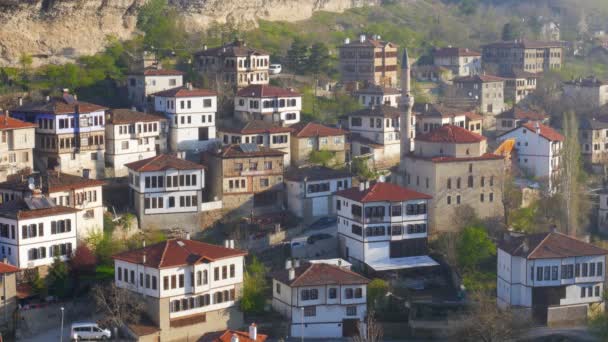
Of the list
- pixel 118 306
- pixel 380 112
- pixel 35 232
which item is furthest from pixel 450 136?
pixel 35 232

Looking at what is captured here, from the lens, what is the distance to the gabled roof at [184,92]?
53.6 meters

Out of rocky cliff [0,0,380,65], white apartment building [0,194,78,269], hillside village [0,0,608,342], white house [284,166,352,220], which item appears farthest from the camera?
rocky cliff [0,0,380,65]

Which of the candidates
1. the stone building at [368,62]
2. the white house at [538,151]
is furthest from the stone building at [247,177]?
the stone building at [368,62]

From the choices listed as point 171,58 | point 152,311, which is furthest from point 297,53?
point 152,311

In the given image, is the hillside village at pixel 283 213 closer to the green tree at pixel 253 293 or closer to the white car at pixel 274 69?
the green tree at pixel 253 293

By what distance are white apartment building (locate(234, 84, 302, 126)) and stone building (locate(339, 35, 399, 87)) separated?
10912 millimetres

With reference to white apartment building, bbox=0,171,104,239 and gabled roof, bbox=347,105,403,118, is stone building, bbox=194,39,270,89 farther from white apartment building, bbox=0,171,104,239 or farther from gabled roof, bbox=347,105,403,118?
white apartment building, bbox=0,171,104,239

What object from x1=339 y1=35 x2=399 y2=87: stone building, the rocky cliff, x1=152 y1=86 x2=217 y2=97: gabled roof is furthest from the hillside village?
x1=339 y1=35 x2=399 y2=87: stone building

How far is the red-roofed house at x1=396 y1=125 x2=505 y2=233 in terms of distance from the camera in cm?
5044

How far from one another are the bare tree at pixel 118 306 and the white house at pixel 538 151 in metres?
23.2

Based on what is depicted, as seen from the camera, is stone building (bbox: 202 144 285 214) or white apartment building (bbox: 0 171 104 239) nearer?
white apartment building (bbox: 0 171 104 239)

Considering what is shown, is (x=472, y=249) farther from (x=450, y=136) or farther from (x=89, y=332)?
(x=89, y=332)

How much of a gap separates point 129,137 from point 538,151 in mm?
18696

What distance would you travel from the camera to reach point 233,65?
198ft
